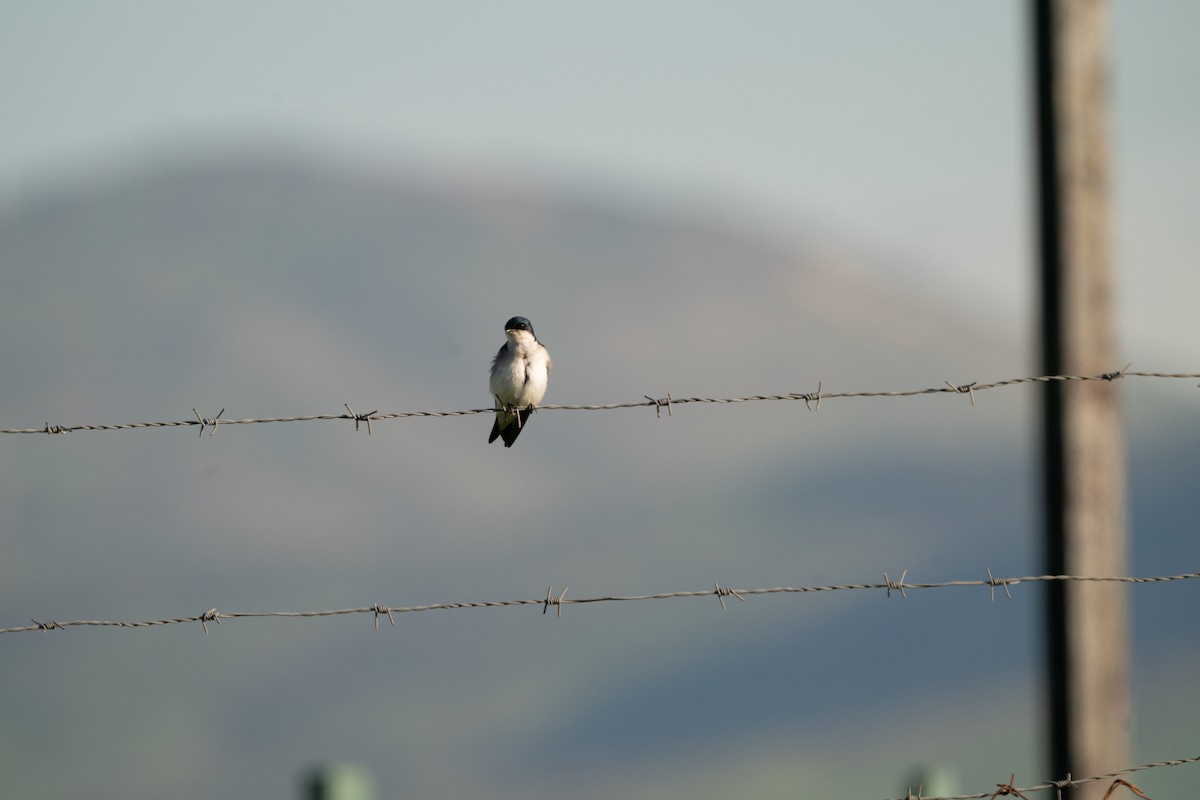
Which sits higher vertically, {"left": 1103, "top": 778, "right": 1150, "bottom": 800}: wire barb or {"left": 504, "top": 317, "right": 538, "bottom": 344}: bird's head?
{"left": 504, "top": 317, "right": 538, "bottom": 344}: bird's head

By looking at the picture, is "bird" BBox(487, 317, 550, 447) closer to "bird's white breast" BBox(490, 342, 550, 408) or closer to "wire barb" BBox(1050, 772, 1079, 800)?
"bird's white breast" BBox(490, 342, 550, 408)

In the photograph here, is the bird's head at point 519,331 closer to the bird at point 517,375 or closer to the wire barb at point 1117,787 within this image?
the bird at point 517,375

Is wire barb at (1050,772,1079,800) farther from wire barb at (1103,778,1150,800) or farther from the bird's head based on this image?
the bird's head

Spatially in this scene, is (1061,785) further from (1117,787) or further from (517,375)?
(517,375)

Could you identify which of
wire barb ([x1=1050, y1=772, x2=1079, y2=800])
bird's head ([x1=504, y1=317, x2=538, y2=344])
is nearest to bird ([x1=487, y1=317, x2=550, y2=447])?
bird's head ([x1=504, y1=317, x2=538, y2=344])

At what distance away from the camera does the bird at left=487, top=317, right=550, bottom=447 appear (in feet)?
32.1

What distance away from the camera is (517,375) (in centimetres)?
976

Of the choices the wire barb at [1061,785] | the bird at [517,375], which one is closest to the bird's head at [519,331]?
the bird at [517,375]

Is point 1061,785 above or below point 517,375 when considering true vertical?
below

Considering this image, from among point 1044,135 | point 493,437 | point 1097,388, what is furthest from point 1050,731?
A: point 493,437

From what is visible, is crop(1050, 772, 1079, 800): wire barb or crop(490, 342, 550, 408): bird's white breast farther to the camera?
crop(490, 342, 550, 408): bird's white breast

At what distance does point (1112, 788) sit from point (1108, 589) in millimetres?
750

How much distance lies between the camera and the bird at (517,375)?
9.77 metres

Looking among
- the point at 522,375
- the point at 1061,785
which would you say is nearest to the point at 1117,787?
the point at 1061,785
